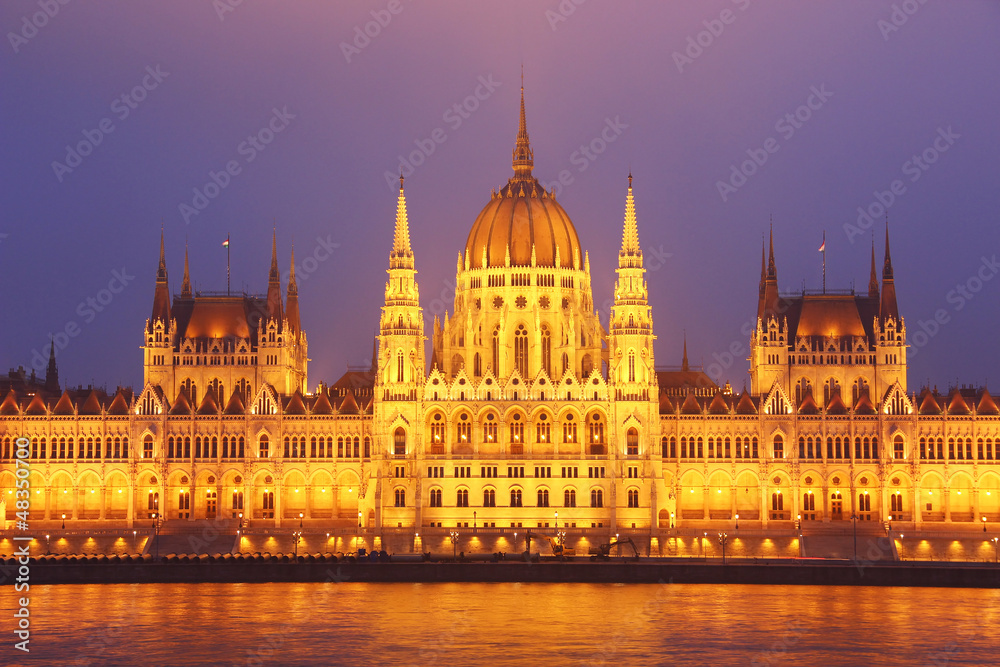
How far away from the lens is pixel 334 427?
16600 centimetres

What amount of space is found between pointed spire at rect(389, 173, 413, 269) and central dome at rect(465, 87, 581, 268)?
8860mm

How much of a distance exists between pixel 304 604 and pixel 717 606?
92.3ft

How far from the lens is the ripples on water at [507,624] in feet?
334

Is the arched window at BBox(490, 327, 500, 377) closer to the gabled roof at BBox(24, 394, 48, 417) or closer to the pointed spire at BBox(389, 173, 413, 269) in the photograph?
the pointed spire at BBox(389, 173, 413, 269)

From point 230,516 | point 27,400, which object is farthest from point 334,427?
point 27,400

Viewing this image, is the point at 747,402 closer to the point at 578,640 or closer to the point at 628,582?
the point at 628,582

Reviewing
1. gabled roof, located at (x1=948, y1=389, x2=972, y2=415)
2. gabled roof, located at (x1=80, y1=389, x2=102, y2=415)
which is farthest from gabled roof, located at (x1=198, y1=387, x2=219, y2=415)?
gabled roof, located at (x1=948, y1=389, x2=972, y2=415)

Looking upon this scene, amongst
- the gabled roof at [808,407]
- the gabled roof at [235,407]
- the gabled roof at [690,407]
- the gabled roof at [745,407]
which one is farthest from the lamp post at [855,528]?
the gabled roof at [235,407]

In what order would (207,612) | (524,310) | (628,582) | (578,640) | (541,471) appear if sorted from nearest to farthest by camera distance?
(578,640), (207,612), (628,582), (541,471), (524,310)

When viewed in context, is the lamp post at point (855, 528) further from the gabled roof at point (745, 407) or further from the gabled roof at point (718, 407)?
the gabled roof at point (718, 407)

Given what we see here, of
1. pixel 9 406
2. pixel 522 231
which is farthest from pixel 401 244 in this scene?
pixel 9 406

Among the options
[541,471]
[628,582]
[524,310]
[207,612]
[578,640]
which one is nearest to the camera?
[578,640]

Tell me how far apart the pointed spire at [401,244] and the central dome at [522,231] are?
8860 millimetres

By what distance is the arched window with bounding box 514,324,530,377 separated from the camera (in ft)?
559
